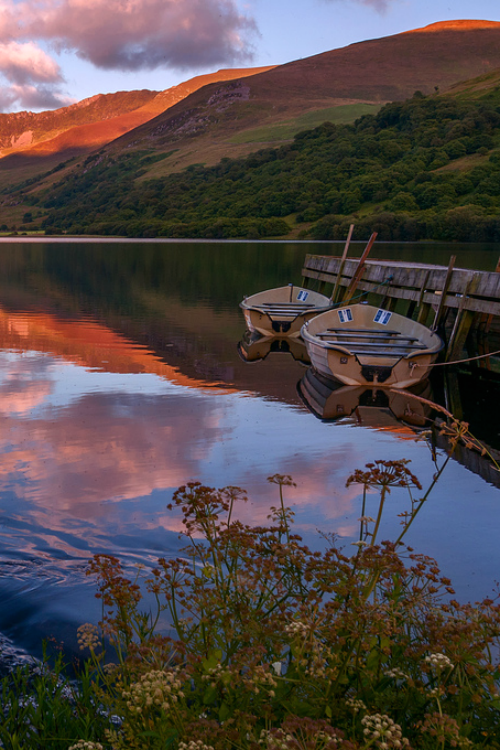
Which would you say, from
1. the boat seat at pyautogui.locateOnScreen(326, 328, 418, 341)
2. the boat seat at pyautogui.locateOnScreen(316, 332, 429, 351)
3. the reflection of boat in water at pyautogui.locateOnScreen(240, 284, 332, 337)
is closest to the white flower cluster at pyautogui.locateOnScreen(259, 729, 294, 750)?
the boat seat at pyautogui.locateOnScreen(316, 332, 429, 351)

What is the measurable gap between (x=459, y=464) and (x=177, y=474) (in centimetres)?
523

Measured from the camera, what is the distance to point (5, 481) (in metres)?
9.55

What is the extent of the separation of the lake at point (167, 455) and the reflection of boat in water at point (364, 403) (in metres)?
0.09

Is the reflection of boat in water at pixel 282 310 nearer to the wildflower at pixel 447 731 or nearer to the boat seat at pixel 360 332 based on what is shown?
the boat seat at pixel 360 332

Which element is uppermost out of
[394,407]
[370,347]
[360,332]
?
[360,332]

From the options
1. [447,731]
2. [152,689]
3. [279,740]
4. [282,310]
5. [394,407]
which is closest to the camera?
[279,740]

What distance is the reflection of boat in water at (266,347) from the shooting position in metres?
22.4

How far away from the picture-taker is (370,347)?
18.0 meters

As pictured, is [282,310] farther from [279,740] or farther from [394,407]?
[279,740]

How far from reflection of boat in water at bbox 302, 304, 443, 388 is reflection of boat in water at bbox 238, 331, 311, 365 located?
211 cm

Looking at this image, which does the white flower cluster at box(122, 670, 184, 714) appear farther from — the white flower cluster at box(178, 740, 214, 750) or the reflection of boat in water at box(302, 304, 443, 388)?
the reflection of boat in water at box(302, 304, 443, 388)

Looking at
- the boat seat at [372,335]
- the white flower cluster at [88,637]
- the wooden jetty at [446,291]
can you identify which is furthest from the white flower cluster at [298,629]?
the boat seat at [372,335]

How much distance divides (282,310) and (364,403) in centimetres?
1241

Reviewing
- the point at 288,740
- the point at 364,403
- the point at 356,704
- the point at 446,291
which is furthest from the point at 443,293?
the point at 288,740
